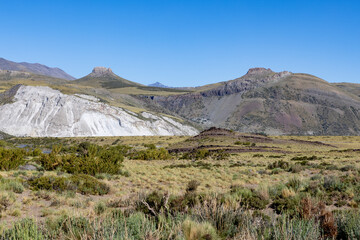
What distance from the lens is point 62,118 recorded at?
87625 mm

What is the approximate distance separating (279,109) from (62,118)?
393 ft

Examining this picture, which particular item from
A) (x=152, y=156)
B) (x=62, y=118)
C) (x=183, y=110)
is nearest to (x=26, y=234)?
(x=152, y=156)

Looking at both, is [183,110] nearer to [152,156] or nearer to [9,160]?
[152,156]

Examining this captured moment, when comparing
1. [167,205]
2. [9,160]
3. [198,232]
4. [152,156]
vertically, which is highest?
[198,232]

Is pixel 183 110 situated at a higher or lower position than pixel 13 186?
higher

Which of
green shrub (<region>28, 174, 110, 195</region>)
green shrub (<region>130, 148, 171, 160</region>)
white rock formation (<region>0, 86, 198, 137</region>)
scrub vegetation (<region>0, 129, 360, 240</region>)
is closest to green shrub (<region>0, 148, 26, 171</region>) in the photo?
scrub vegetation (<region>0, 129, 360, 240</region>)

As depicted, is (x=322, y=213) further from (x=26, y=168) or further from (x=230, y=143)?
(x=230, y=143)

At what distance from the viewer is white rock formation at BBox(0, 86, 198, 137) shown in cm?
8406

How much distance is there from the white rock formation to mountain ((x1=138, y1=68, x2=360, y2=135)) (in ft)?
200

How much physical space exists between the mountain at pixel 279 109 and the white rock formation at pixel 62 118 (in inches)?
2403

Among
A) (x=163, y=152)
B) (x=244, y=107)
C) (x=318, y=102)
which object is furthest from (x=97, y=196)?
(x=318, y=102)

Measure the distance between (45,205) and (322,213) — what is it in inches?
379

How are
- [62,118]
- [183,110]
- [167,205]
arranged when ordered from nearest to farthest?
[167,205] → [62,118] → [183,110]

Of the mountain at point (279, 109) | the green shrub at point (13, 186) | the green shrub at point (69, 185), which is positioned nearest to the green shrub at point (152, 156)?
the green shrub at point (69, 185)
